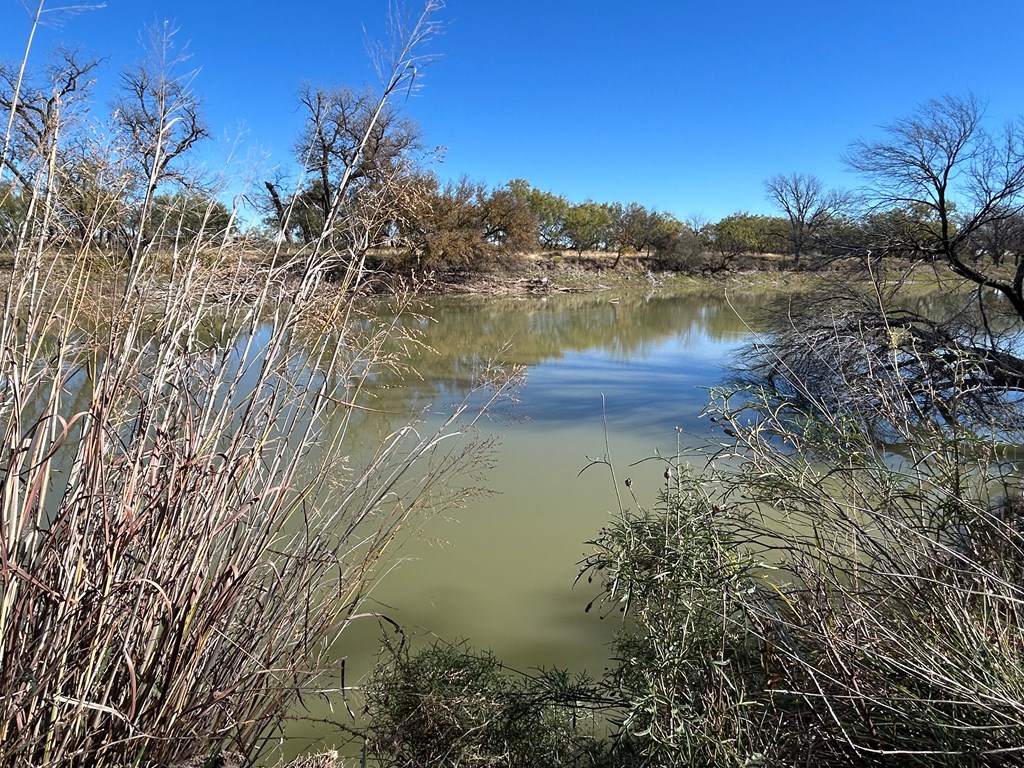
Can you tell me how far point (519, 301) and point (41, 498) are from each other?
76.3 ft

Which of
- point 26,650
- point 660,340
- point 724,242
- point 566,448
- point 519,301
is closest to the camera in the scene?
point 26,650

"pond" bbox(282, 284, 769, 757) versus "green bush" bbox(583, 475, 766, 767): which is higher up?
"green bush" bbox(583, 475, 766, 767)

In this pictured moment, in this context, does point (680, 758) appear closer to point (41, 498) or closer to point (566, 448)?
point (41, 498)

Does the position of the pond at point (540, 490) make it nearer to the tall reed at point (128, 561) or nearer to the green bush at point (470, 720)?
the green bush at point (470, 720)

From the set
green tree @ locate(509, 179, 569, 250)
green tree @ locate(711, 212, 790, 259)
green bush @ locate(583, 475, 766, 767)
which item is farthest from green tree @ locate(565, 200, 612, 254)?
green bush @ locate(583, 475, 766, 767)

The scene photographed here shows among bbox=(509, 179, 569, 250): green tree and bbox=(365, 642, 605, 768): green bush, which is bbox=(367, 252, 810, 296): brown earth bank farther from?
bbox=(365, 642, 605, 768): green bush

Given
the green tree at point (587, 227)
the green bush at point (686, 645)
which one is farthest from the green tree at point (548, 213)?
the green bush at point (686, 645)

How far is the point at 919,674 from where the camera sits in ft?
4.28

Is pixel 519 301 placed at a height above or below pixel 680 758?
above

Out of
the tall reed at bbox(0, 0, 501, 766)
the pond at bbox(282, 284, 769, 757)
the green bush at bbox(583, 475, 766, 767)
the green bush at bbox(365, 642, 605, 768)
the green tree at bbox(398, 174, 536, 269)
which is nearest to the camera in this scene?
the tall reed at bbox(0, 0, 501, 766)

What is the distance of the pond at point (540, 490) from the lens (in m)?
3.36

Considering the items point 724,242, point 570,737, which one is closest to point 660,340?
point 570,737

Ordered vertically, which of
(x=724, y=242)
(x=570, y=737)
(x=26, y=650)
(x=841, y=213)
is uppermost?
(x=724, y=242)

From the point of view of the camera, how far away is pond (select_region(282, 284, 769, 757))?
3357 mm
